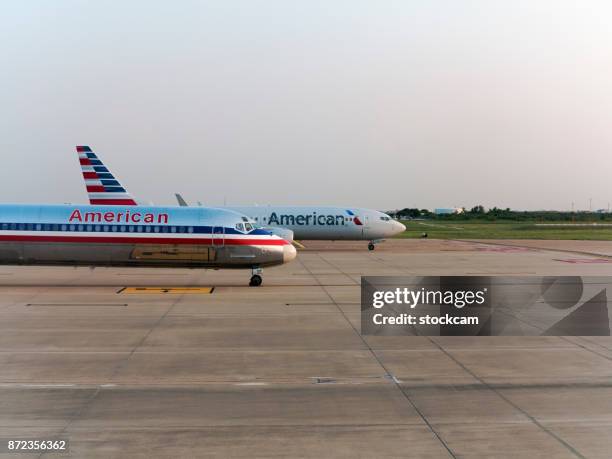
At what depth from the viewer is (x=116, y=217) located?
76.3ft

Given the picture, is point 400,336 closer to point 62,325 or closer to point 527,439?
point 527,439

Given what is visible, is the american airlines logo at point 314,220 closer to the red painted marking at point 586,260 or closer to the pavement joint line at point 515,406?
the red painted marking at point 586,260

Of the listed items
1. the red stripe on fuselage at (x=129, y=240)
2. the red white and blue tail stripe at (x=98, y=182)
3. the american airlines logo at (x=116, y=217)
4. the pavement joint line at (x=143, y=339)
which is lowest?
the pavement joint line at (x=143, y=339)

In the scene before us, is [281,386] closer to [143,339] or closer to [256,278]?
[143,339]

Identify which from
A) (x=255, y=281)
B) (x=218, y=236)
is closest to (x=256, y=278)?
(x=255, y=281)

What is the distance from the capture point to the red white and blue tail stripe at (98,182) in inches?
2026

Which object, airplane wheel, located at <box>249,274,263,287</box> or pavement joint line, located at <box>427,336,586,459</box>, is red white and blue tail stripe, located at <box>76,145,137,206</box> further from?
pavement joint line, located at <box>427,336,586,459</box>

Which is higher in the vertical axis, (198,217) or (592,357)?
(198,217)

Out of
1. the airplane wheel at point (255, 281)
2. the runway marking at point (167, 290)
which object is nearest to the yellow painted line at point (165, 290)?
the runway marking at point (167, 290)

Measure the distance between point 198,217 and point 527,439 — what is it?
1732 centimetres

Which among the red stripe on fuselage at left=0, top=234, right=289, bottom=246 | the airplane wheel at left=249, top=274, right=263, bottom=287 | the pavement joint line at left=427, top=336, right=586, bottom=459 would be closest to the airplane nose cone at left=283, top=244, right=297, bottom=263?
the red stripe on fuselage at left=0, top=234, right=289, bottom=246

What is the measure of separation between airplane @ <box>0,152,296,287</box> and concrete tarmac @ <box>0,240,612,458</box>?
13.6 feet

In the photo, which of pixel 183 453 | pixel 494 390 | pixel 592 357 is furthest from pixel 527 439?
pixel 592 357

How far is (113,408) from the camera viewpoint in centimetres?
902
